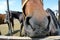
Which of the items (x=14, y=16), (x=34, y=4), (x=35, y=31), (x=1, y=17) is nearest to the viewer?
(x=35, y=31)

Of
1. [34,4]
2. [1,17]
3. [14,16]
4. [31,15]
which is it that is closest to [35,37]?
[31,15]

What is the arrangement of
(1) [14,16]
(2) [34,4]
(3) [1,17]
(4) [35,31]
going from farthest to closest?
(3) [1,17] < (1) [14,16] < (2) [34,4] < (4) [35,31]

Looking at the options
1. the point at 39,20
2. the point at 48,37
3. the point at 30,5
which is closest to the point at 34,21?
the point at 39,20

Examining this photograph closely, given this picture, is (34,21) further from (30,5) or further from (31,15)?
(30,5)

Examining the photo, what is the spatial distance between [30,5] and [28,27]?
26 cm

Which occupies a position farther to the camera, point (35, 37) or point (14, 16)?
point (14, 16)

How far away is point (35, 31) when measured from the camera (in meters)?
1.46

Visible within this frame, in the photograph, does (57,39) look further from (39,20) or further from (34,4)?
(34,4)

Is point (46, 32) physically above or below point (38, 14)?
below

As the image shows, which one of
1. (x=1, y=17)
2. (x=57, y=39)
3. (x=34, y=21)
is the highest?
(x=34, y=21)

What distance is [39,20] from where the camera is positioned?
58.1 inches

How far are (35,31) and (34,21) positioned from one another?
7 cm

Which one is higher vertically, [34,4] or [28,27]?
[34,4]

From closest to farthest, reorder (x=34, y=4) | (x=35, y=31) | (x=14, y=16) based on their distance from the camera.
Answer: (x=35, y=31) → (x=34, y=4) → (x=14, y=16)
